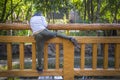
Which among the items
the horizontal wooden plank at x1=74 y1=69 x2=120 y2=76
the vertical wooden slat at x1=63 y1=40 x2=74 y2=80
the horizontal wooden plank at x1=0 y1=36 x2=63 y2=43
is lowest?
the horizontal wooden plank at x1=74 y1=69 x2=120 y2=76

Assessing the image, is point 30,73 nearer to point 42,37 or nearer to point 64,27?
point 42,37

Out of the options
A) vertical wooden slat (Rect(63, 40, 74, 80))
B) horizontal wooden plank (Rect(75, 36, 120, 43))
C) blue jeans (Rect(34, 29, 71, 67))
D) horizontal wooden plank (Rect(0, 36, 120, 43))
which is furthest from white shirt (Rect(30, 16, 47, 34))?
horizontal wooden plank (Rect(75, 36, 120, 43))

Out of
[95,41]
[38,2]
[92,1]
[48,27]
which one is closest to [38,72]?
[48,27]

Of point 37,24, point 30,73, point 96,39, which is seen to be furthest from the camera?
point 30,73

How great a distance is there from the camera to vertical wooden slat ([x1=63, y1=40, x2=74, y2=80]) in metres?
5.56

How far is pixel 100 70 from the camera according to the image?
18.8 feet

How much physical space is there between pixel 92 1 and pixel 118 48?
15280 millimetres

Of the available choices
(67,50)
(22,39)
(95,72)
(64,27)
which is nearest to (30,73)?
(22,39)

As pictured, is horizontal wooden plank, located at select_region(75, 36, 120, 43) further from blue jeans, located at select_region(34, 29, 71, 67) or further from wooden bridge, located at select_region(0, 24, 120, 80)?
blue jeans, located at select_region(34, 29, 71, 67)

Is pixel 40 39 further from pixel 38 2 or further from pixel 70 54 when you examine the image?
pixel 38 2

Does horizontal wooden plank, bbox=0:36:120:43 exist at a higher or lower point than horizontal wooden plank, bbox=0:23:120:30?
lower

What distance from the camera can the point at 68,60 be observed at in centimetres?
559

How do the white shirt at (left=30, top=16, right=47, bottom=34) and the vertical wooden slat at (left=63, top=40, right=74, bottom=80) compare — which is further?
the vertical wooden slat at (left=63, top=40, right=74, bottom=80)

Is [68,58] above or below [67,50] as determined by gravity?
below
